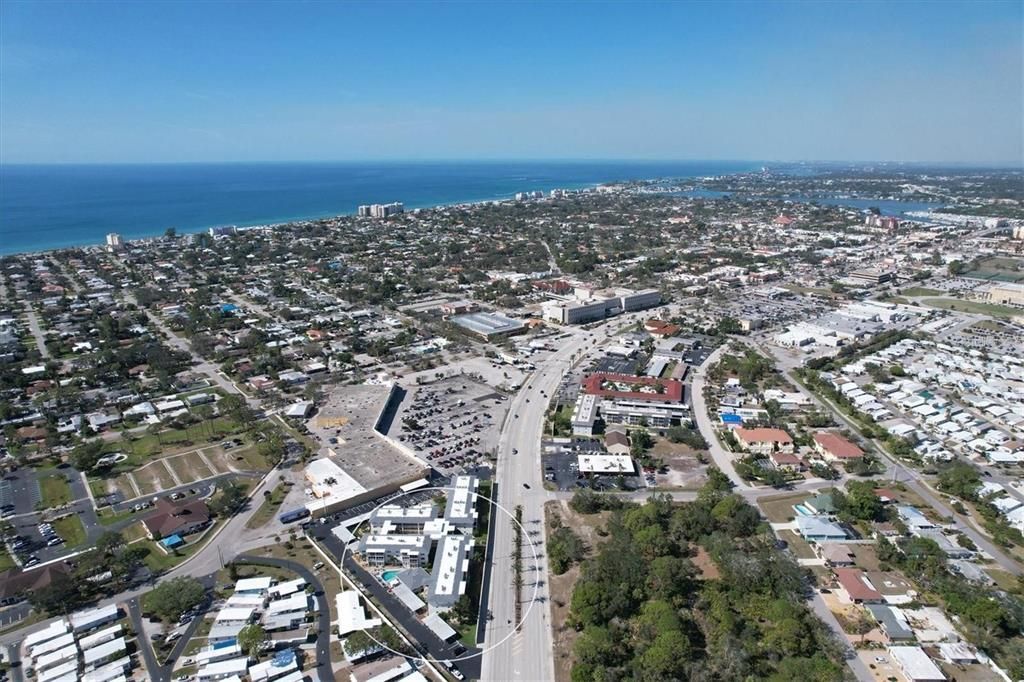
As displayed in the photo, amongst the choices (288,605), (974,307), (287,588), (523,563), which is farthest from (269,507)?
(974,307)

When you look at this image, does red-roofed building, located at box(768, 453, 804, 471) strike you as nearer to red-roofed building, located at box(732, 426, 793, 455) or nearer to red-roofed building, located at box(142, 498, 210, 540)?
red-roofed building, located at box(732, 426, 793, 455)

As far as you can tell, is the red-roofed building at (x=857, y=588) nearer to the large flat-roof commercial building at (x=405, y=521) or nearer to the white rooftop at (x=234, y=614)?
the large flat-roof commercial building at (x=405, y=521)

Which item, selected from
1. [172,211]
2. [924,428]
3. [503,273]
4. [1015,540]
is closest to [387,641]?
A: [1015,540]

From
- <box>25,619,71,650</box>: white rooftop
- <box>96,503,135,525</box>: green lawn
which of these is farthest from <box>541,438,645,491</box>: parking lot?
<box>96,503,135,525</box>: green lawn

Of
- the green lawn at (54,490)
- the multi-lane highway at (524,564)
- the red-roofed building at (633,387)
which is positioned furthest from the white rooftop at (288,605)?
the red-roofed building at (633,387)

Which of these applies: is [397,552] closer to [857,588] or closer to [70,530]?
[70,530]

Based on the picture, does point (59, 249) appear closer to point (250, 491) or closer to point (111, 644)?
point (250, 491)
